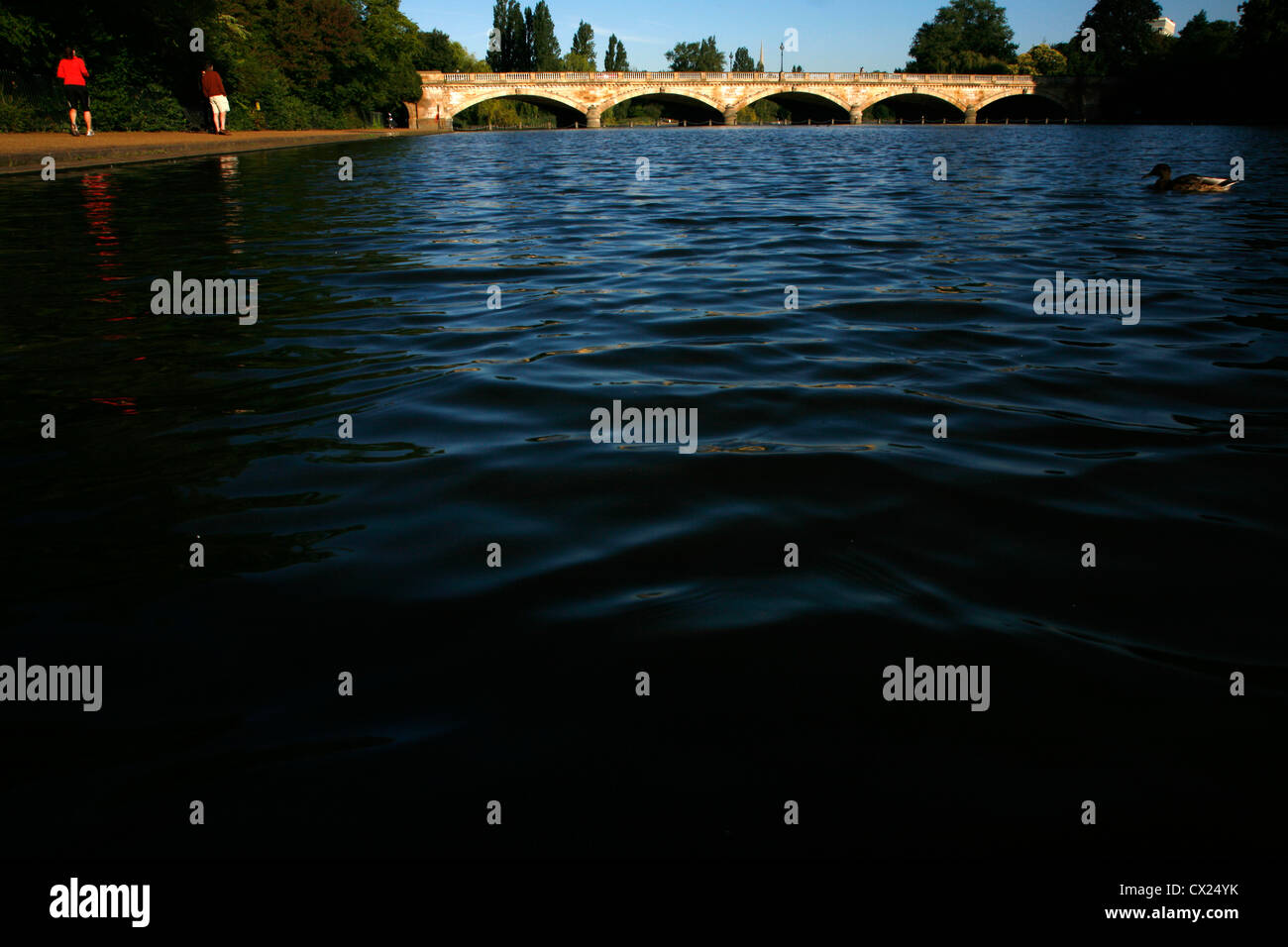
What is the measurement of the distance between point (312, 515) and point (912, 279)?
5.16m

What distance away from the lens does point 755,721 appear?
1.89 meters

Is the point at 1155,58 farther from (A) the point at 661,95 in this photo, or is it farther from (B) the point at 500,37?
(B) the point at 500,37

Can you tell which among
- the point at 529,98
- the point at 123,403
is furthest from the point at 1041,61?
the point at 123,403

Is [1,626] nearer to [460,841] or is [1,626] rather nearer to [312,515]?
[312,515]

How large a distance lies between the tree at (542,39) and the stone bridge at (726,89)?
18.2 m

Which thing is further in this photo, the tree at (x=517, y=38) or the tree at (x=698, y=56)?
the tree at (x=698, y=56)

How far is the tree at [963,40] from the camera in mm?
102750

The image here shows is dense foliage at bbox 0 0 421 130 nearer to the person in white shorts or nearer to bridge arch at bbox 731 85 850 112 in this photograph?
the person in white shorts

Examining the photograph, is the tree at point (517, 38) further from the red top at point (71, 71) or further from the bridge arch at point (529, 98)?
the red top at point (71, 71)

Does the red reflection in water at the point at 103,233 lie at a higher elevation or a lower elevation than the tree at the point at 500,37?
lower

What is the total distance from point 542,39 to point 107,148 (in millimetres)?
79060

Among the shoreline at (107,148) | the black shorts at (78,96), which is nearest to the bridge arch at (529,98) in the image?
the shoreline at (107,148)

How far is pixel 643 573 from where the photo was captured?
98.0 inches

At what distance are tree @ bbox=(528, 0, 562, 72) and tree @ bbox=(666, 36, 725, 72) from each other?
5751 cm
